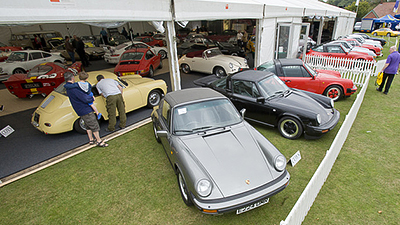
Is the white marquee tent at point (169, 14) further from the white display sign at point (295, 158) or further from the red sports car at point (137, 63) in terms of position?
the white display sign at point (295, 158)

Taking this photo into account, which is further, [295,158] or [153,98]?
[153,98]

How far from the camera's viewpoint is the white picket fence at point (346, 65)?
28.9ft

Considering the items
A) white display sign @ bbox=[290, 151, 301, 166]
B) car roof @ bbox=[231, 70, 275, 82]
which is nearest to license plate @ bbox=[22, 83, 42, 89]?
car roof @ bbox=[231, 70, 275, 82]

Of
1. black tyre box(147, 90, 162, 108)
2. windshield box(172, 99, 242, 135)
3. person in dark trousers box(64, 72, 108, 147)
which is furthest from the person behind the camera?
black tyre box(147, 90, 162, 108)

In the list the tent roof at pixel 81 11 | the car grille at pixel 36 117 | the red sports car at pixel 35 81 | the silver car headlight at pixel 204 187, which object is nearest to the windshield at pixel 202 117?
the silver car headlight at pixel 204 187

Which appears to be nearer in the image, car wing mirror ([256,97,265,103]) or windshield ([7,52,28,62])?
car wing mirror ([256,97,265,103])

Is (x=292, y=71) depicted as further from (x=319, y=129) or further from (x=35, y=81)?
(x=35, y=81)

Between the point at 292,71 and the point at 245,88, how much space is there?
2.62 meters

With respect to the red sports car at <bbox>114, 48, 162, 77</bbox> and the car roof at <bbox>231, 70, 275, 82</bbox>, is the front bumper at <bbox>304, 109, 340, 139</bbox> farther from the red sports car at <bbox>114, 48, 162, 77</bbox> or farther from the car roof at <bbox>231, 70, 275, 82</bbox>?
the red sports car at <bbox>114, 48, 162, 77</bbox>

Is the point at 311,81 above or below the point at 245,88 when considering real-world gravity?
below

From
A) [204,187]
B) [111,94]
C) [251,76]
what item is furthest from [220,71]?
[204,187]

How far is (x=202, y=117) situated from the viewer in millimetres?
3674

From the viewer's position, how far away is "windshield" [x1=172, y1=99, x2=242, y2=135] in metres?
3.57

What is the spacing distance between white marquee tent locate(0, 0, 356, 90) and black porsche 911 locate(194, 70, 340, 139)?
8.20 ft
